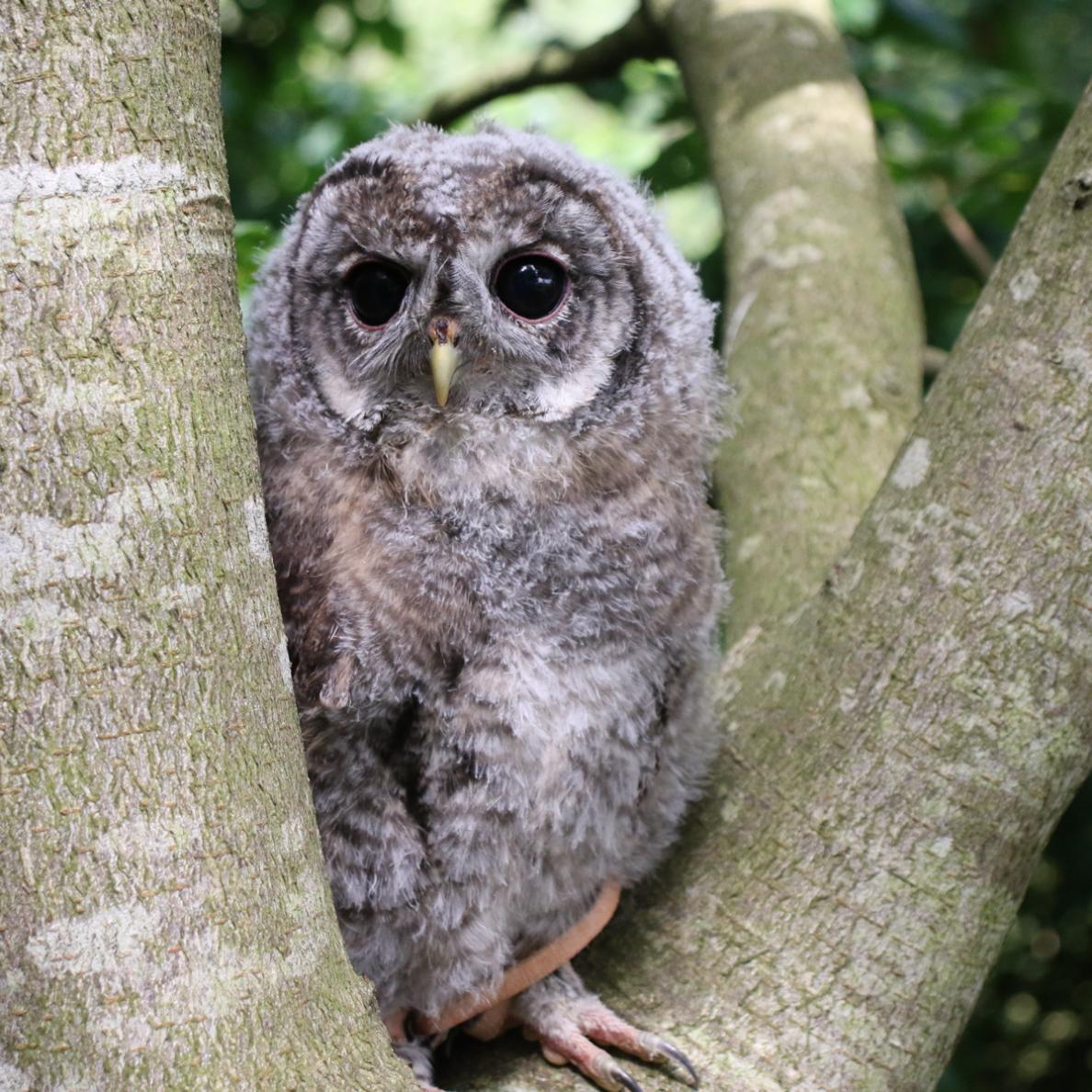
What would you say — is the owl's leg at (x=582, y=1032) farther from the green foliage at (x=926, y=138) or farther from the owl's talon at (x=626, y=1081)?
the green foliage at (x=926, y=138)

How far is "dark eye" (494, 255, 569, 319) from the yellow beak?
14cm

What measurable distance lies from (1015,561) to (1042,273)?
0.38 metres

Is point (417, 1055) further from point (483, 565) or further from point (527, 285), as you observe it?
point (527, 285)

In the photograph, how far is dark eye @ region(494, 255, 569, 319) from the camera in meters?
1.71

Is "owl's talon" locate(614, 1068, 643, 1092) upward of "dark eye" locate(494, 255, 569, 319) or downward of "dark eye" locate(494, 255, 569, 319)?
downward

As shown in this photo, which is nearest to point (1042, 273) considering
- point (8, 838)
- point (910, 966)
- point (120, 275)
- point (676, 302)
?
point (676, 302)

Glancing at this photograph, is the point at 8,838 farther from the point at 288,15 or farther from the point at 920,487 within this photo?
the point at 288,15

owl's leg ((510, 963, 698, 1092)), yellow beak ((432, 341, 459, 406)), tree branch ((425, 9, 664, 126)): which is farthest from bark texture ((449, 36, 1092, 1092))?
tree branch ((425, 9, 664, 126))

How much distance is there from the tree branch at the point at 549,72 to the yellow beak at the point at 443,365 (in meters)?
1.89

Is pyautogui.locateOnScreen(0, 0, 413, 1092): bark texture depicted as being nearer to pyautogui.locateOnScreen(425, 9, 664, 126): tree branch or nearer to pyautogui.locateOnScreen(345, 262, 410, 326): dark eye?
pyautogui.locateOnScreen(345, 262, 410, 326): dark eye

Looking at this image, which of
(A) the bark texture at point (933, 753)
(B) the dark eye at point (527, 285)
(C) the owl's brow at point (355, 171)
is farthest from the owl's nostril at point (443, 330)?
(A) the bark texture at point (933, 753)

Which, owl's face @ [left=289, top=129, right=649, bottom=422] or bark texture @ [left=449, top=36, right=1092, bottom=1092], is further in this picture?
owl's face @ [left=289, top=129, right=649, bottom=422]

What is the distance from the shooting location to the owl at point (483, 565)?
1.60 m

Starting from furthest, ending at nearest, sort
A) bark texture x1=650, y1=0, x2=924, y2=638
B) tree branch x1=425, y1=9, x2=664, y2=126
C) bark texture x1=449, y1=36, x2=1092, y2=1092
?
tree branch x1=425, y1=9, x2=664, y2=126 < bark texture x1=650, y1=0, x2=924, y2=638 < bark texture x1=449, y1=36, x2=1092, y2=1092
